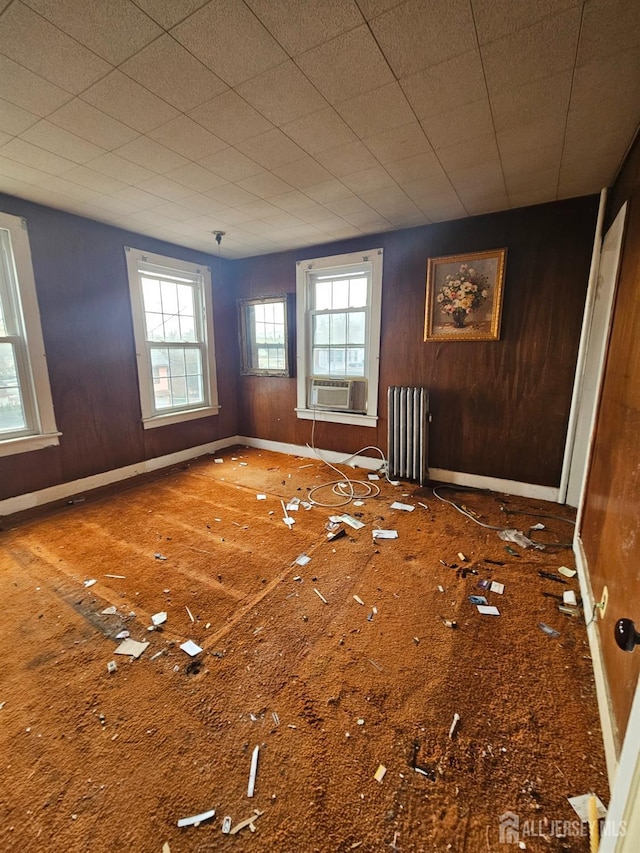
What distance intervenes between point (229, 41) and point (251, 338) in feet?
11.2

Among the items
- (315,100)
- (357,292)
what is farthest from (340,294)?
(315,100)

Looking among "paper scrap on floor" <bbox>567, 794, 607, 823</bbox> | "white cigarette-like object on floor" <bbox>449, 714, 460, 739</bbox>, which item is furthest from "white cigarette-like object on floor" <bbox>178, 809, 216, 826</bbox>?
"paper scrap on floor" <bbox>567, 794, 607, 823</bbox>

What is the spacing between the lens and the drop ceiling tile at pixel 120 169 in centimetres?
219

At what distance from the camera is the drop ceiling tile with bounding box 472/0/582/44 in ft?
3.98

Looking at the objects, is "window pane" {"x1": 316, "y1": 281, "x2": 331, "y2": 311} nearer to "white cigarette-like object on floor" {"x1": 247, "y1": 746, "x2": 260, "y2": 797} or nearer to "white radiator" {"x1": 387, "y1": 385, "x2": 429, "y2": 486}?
"white radiator" {"x1": 387, "y1": 385, "x2": 429, "y2": 486}

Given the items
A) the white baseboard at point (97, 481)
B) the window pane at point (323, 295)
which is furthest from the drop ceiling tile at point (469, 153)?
the white baseboard at point (97, 481)

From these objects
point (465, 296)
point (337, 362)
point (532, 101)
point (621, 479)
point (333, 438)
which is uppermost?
point (532, 101)

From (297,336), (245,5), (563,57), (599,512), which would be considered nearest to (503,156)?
(563,57)

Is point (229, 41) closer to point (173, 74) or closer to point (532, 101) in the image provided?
point (173, 74)

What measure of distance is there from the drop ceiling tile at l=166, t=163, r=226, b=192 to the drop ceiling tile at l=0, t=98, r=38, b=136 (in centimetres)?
74

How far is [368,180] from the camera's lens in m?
2.45

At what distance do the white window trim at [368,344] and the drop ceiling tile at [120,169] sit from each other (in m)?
1.96

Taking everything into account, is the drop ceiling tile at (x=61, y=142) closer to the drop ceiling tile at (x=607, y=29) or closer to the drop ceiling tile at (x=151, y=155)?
the drop ceiling tile at (x=151, y=155)

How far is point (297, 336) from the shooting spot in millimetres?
4277
